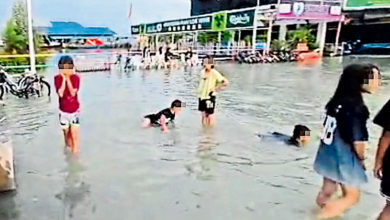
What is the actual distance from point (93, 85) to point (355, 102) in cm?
1239

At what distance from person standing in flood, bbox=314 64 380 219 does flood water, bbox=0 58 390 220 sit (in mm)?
631

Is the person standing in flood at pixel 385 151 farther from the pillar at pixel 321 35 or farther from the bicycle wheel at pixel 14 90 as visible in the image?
the pillar at pixel 321 35

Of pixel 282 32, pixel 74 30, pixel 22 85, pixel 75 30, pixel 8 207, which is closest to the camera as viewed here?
pixel 8 207

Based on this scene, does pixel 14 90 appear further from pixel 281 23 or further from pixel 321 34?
pixel 321 34

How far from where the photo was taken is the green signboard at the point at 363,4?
34.7m

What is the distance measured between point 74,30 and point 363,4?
24.6 meters

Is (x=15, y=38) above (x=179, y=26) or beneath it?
beneath

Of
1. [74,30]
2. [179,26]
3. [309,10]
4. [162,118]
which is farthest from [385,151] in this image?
[74,30]

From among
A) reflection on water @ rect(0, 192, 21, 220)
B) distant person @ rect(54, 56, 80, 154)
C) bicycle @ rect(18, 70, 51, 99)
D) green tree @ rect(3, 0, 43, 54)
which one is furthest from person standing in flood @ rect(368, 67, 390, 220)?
green tree @ rect(3, 0, 43, 54)

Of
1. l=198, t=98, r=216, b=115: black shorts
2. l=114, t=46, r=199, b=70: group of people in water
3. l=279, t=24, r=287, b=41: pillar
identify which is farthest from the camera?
l=279, t=24, r=287, b=41: pillar

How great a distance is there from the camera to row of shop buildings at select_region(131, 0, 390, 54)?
1184 inches

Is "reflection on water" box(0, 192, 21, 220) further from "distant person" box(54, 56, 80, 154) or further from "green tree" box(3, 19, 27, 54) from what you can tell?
"green tree" box(3, 19, 27, 54)

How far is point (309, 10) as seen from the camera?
30719mm

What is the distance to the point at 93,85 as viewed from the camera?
15000 mm
